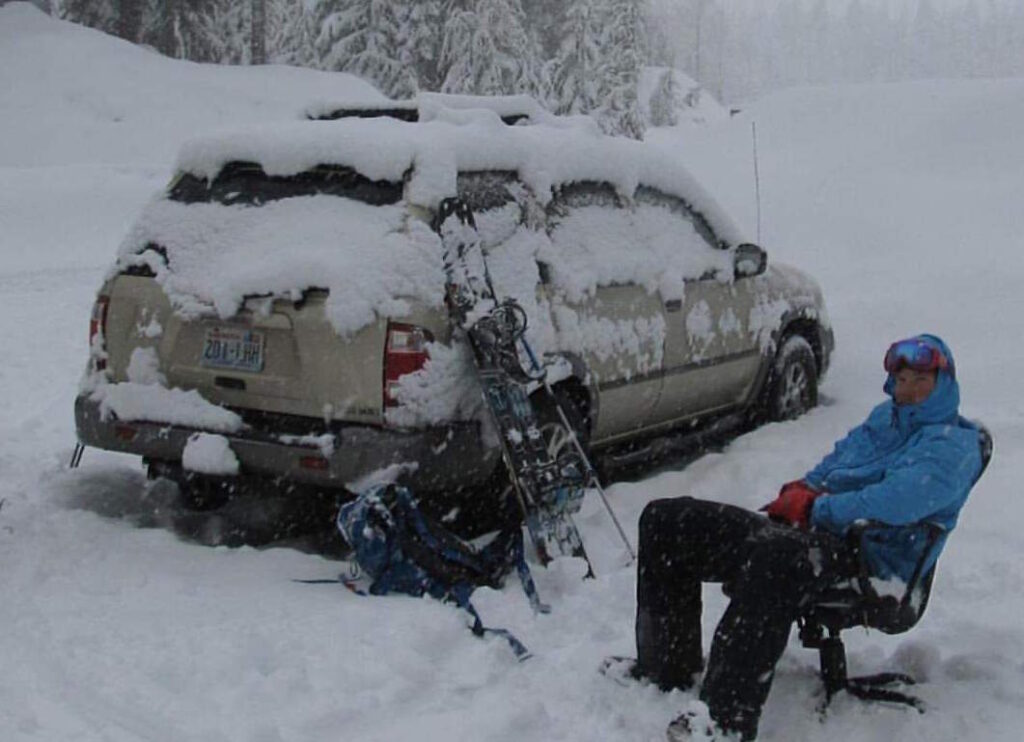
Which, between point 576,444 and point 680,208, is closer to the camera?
point 576,444

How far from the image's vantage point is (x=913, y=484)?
12.1ft

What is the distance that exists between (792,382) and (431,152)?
357 cm

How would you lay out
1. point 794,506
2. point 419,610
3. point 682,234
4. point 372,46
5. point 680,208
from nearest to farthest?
point 794,506 → point 419,610 → point 682,234 → point 680,208 → point 372,46

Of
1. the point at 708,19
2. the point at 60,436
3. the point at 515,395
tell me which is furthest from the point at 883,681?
the point at 708,19

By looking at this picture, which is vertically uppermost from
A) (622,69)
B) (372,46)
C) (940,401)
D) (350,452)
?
(940,401)

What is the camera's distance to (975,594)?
493 cm

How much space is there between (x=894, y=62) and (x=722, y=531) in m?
150

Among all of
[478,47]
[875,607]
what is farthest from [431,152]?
[478,47]

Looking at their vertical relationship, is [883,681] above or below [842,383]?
above

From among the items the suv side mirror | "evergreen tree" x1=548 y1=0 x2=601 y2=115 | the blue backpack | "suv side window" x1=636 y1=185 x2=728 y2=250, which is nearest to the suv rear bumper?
the blue backpack

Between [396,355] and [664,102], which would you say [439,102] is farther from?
[664,102]

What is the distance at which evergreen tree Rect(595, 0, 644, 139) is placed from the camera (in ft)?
148

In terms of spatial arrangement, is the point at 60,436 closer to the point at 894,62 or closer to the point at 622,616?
the point at 622,616

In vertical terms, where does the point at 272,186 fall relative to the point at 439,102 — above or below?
below
